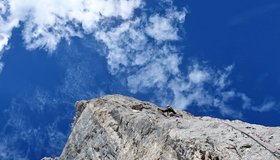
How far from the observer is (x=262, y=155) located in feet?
95.8

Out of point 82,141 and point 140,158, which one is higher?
point 82,141

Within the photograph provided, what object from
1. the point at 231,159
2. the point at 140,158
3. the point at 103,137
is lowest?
the point at 231,159

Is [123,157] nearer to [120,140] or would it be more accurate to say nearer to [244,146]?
[120,140]

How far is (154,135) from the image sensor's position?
4109 centimetres

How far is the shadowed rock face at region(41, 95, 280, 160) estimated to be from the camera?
104 feet

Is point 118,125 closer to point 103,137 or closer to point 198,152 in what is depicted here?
point 103,137

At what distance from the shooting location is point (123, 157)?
1720 inches

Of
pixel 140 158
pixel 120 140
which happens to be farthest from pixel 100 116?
pixel 140 158

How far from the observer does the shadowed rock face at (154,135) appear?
31.6m

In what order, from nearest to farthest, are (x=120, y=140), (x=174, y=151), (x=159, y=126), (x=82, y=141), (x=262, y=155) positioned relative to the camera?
(x=262, y=155) < (x=174, y=151) < (x=159, y=126) < (x=120, y=140) < (x=82, y=141)

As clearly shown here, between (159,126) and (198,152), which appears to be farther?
Answer: (159,126)

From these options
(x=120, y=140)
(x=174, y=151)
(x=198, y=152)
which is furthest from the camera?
(x=120, y=140)

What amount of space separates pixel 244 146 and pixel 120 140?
55.9 feet

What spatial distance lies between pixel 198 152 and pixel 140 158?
9.17 m
